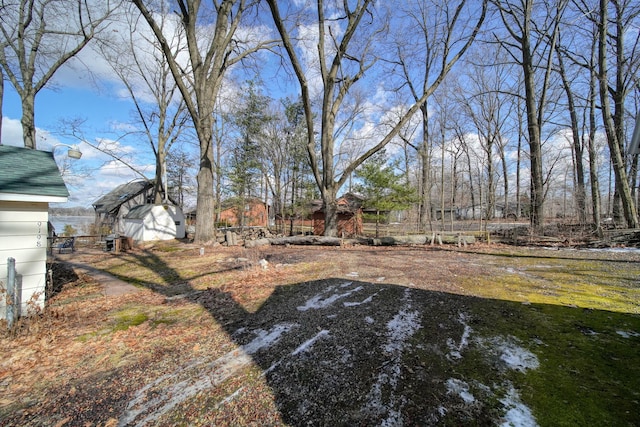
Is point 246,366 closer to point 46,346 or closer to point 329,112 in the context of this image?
point 46,346

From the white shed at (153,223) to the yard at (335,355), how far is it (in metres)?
11.5

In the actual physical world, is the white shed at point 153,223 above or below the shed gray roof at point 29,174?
below

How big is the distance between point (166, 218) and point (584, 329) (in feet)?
64.1

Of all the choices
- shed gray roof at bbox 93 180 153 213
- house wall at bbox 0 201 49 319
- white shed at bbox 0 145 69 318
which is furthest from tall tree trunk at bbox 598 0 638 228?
shed gray roof at bbox 93 180 153 213

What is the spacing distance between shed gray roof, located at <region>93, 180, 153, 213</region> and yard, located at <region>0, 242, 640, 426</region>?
2779 centimetres

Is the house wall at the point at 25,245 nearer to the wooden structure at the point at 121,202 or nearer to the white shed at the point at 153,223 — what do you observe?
the white shed at the point at 153,223

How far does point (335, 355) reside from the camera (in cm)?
292

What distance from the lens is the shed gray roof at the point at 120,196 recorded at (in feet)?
92.7

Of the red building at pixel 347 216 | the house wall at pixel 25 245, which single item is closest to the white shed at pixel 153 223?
the red building at pixel 347 216

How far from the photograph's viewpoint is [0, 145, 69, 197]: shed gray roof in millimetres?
4019

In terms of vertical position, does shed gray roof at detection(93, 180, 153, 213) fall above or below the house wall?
above

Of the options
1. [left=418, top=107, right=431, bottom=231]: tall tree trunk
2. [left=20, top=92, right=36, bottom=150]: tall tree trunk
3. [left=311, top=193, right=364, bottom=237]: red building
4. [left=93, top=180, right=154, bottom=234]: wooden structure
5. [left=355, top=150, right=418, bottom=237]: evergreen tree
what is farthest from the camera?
[left=93, top=180, right=154, bottom=234]: wooden structure

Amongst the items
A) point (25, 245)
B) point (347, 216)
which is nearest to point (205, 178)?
point (25, 245)

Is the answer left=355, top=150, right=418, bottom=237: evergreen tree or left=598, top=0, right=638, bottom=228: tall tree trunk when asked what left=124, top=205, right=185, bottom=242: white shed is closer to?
left=355, top=150, right=418, bottom=237: evergreen tree
